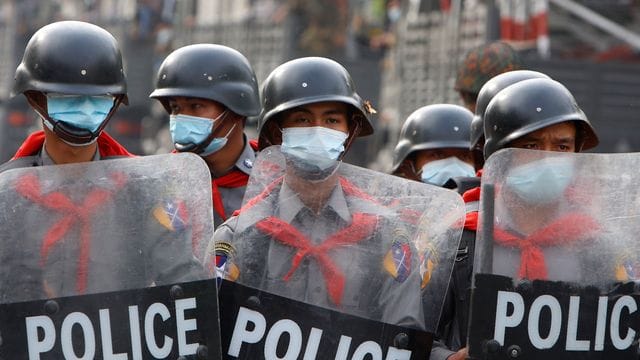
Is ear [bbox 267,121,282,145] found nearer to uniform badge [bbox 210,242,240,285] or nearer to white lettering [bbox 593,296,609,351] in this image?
uniform badge [bbox 210,242,240,285]

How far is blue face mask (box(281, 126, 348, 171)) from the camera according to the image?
199 inches

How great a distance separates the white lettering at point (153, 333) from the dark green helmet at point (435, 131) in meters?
3.62

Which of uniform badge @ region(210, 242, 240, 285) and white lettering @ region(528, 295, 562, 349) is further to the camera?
uniform badge @ region(210, 242, 240, 285)

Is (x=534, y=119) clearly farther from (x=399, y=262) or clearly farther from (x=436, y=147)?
(x=436, y=147)

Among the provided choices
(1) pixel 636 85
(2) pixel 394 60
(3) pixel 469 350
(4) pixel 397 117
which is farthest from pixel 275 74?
(2) pixel 394 60

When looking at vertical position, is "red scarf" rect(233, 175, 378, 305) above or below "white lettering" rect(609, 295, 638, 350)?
above

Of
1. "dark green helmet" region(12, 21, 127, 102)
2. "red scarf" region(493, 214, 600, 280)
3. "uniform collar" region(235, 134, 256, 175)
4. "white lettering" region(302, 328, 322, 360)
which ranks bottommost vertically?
"white lettering" region(302, 328, 322, 360)

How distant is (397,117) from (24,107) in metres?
9.77

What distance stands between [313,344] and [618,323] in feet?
3.03

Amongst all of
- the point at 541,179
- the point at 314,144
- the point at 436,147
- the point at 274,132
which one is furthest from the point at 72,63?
the point at 436,147

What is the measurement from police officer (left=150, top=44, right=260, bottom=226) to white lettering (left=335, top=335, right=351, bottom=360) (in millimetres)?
1950

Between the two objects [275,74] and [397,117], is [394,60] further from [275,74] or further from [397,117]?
[275,74]

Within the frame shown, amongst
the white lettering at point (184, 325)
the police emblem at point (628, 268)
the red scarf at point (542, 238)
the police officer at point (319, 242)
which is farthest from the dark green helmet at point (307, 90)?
the police emblem at point (628, 268)

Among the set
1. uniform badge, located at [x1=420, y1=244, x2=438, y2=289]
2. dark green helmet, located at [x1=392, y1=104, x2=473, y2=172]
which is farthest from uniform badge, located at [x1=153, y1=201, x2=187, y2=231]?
dark green helmet, located at [x1=392, y1=104, x2=473, y2=172]
